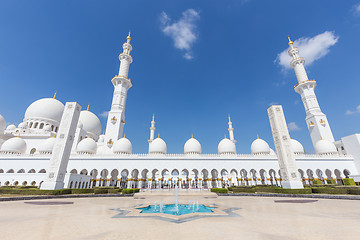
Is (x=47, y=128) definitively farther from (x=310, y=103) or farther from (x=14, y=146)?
(x=310, y=103)

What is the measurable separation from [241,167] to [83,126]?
3833 centimetres

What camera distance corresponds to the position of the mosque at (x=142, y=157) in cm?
3145

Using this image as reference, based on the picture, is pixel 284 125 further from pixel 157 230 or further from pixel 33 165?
pixel 33 165

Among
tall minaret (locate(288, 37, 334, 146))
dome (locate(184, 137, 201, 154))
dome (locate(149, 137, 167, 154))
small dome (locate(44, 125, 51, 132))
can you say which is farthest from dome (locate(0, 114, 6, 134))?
tall minaret (locate(288, 37, 334, 146))

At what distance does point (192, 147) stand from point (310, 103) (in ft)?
103

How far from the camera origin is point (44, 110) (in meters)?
40.4

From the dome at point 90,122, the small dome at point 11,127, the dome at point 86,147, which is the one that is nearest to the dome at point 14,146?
the small dome at point 11,127

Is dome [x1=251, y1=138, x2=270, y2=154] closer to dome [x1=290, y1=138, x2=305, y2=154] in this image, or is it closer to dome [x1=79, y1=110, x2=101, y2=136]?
dome [x1=290, y1=138, x2=305, y2=154]

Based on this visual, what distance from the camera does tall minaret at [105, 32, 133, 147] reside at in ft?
121

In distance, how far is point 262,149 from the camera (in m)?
35.1

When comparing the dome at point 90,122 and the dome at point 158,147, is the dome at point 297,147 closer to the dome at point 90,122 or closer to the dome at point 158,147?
the dome at point 158,147

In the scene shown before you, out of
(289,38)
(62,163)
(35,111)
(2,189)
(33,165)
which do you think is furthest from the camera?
(289,38)

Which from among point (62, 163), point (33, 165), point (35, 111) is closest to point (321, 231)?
point (62, 163)

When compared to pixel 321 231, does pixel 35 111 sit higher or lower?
higher
